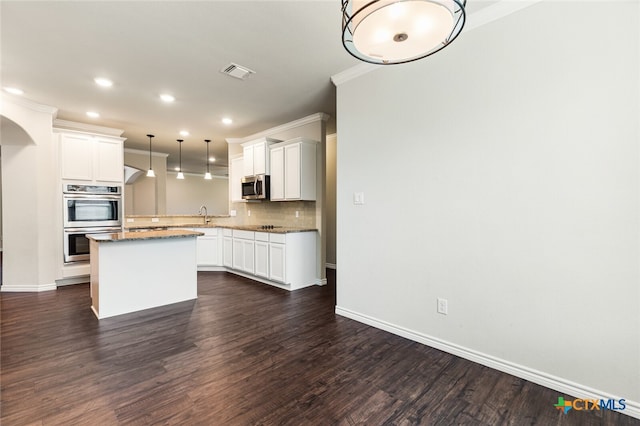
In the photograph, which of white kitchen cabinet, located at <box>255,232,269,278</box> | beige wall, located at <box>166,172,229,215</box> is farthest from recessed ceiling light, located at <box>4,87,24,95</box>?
beige wall, located at <box>166,172,229,215</box>

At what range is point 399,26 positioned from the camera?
4.40ft

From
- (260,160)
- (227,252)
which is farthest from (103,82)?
(227,252)

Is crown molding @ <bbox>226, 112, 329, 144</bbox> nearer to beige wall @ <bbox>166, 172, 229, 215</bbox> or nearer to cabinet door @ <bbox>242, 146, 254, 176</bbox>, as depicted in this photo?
A: cabinet door @ <bbox>242, 146, 254, 176</bbox>

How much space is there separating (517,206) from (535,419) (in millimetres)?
1320

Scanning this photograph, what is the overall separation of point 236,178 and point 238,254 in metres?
1.61

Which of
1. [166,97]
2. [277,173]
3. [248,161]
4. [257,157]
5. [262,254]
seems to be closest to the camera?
[166,97]

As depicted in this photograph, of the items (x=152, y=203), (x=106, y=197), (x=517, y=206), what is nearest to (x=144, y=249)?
(x=106, y=197)

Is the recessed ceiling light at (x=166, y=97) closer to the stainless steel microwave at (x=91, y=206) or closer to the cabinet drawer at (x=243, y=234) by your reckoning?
the stainless steel microwave at (x=91, y=206)

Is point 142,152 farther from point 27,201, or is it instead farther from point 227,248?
point 227,248

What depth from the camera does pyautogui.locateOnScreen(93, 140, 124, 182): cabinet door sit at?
4809 mm

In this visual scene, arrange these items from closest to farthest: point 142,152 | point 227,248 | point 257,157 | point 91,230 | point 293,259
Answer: point 293,259, point 91,230, point 257,157, point 227,248, point 142,152

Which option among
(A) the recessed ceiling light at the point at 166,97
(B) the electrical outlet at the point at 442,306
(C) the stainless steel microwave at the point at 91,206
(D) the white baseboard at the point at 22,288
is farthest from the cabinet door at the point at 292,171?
(D) the white baseboard at the point at 22,288

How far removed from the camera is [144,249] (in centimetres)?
338

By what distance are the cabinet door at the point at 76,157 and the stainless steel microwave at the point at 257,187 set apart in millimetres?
2528
